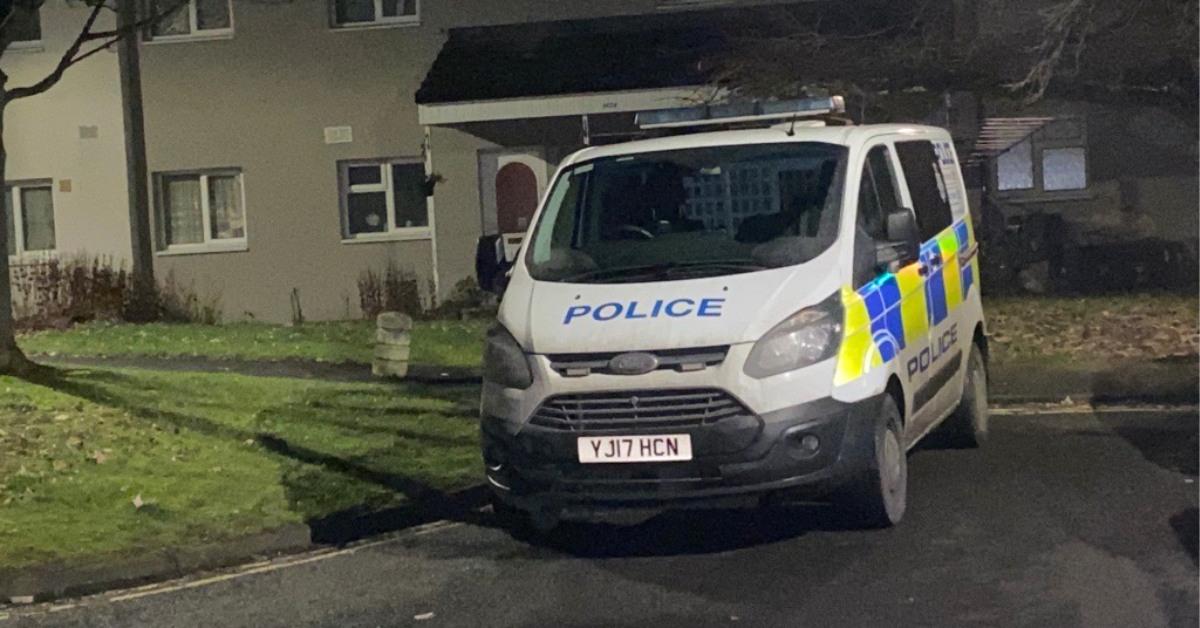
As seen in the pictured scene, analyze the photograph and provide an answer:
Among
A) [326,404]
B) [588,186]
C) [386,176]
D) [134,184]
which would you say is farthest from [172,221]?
[588,186]

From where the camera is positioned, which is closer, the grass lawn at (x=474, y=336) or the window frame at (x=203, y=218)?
the grass lawn at (x=474, y=336)

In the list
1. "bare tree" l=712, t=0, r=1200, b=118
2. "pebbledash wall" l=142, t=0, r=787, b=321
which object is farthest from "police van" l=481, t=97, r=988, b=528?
"pebbledash wall" l=142, t=0, r=787, b=321

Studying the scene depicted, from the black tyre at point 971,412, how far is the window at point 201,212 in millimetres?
14687

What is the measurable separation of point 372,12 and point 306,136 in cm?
198

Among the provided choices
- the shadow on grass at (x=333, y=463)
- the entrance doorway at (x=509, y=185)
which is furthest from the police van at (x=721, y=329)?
the entrance doorway at (x=509, y=185)

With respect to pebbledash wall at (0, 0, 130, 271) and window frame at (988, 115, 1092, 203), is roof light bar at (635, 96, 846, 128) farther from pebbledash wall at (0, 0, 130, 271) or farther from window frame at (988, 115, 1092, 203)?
pebbledash wall at (0, 0, 130, 271)

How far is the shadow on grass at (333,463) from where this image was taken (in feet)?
28.2

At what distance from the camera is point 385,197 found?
22391 mm

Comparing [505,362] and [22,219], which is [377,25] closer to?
[22,219]

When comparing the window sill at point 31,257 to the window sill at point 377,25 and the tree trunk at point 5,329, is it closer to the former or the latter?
the window sill at point 377,25

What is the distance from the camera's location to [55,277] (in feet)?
70.8

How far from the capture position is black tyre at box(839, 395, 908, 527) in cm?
734

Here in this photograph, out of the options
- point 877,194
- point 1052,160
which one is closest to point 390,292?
point 1052,160

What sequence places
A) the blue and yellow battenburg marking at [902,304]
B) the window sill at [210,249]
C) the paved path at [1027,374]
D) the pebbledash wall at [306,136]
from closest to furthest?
the blue and yellow battenburg marking at [902,304] → the paved path at [1027,374] → the pebbledash wall at [306,136] → the window sill at [210,249]
